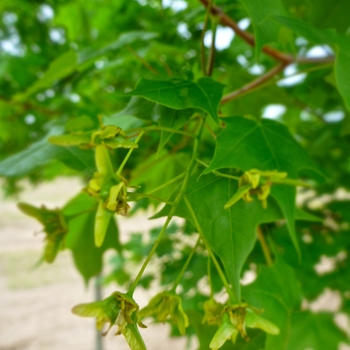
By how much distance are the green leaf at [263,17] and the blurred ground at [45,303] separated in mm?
882

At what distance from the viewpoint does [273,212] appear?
27 centimetres

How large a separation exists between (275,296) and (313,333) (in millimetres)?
321

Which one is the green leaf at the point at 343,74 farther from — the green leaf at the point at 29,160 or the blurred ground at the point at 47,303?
the blurred ground at the point at 47,303

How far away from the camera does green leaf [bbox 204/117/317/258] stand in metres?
0.26

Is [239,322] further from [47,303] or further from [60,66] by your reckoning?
[47,303]

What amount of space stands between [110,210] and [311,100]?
1.69 ft

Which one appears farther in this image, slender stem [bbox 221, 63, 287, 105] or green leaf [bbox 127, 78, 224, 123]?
slender stem [bbox 221, 63, 287, 105]

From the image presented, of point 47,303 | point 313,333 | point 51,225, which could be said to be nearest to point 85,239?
point 51,225

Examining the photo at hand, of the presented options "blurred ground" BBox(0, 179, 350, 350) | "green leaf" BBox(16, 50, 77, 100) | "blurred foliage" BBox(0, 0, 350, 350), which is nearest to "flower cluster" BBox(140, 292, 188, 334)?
"blurred foliage" BBox(0, 0, 350, 350)

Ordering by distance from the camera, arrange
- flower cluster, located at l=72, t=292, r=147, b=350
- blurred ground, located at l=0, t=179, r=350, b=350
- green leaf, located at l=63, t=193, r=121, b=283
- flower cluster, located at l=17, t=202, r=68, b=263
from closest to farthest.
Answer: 1. flower cluster, located at l=72, t=292, r=147, b=350
2. flower cluster, located at l=17, t=202, r=68, b=263
3. green leaf, located at l=63, t=193, r=121, b=283
4. blurred ground, located at l=0, t=179, r=350, b=350

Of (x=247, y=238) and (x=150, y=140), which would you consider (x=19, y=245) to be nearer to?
(x=150, y=140)

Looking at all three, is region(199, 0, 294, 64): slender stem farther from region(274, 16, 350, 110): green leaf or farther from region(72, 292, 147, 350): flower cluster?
region(72, 292, 147, 350): flower cluster

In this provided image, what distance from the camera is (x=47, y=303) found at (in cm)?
129

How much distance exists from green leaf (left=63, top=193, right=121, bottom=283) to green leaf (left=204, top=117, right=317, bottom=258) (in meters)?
0.19
